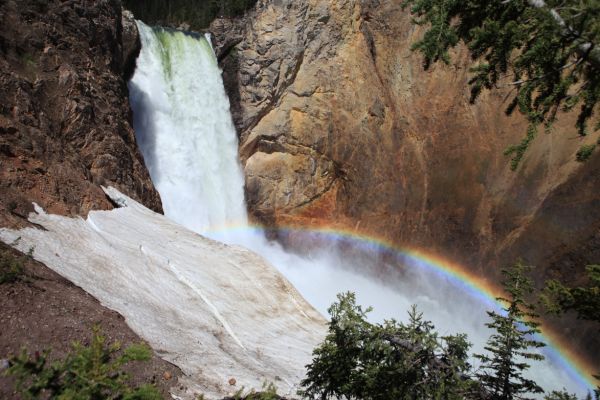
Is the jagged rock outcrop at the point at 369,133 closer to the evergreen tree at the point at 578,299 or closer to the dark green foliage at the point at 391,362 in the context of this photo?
the evergreen tree at the point at 578,299

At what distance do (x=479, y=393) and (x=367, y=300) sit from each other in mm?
16364

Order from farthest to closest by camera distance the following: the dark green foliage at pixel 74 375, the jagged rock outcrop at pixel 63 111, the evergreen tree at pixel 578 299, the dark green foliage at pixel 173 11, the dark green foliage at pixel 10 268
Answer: the dark green foliage at pixel 173 11 → the jagged rock outcrop at pixel 63 111 → the dark green foliage at pixel 10 268 → the evergreen tree at pixel 578 299 → the dark green foliage at pixel 74 375

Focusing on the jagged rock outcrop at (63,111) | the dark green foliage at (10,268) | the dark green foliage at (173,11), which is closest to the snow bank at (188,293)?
the dark green foliage at (10,268)

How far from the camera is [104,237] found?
424 inches

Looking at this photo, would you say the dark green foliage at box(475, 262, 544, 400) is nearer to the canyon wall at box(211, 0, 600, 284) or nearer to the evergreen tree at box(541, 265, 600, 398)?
the evergreen tree at box(541, 265, 600, 398)

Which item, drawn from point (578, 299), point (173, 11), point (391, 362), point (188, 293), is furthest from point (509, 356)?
point (173, 11)

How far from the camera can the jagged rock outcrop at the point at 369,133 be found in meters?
20.8

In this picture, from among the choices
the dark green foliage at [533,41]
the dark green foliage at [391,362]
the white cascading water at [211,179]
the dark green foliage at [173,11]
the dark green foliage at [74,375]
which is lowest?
the dark green foliage at [74,375]

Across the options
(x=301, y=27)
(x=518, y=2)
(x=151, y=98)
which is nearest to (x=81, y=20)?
(x=151, y=98)

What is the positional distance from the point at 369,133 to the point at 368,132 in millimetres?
72

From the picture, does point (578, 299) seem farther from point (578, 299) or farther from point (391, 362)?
point (391, 362)

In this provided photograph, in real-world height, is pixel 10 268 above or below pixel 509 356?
below

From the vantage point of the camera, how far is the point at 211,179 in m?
23.2

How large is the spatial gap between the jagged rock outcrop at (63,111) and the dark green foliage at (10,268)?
81.7 inches
